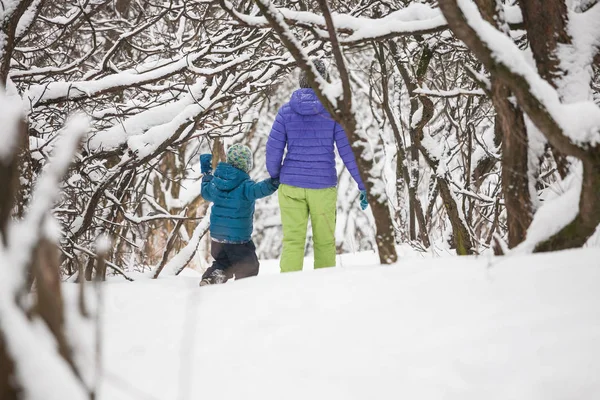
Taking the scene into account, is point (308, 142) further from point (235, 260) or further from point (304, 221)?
point (235, 260)

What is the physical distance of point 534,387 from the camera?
1.49 m

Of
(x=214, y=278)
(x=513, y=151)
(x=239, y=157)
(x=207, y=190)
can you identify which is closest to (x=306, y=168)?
(x=239, y=157)

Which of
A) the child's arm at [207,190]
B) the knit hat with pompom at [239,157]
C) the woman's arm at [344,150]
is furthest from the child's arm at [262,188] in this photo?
the woman's arm at [344,150]

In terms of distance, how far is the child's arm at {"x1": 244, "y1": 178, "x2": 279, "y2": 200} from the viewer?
13.9 ft

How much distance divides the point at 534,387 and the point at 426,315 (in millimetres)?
447

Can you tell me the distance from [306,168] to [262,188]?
1.38 feet

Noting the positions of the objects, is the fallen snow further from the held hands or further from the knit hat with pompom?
the knit hat with pompom

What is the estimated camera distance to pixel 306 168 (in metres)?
4.07

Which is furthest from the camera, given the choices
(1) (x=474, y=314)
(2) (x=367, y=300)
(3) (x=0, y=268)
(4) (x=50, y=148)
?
(4) (x=50, y=148)

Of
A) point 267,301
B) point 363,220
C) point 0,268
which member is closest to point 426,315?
point 267,301

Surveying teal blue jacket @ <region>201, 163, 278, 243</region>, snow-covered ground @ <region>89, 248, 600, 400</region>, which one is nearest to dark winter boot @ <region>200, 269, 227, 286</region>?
teal blue jacket @ <region>201, 163, 278, 243</region>

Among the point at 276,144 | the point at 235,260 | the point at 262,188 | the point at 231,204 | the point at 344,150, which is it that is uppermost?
the point at 276,144

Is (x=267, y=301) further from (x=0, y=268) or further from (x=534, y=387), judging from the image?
(x=0, y=268)

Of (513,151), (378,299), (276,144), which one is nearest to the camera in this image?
(378,299)
